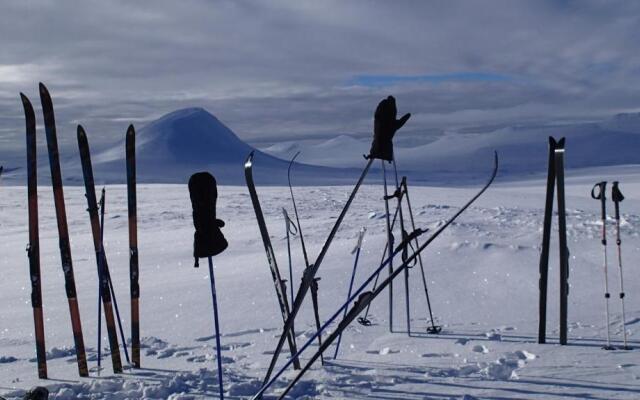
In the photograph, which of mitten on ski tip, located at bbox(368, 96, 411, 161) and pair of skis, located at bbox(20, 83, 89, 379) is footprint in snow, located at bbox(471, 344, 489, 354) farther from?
pair of skis, located at bbox(20, 83, 89, 379)

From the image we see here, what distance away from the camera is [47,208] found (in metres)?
19.4

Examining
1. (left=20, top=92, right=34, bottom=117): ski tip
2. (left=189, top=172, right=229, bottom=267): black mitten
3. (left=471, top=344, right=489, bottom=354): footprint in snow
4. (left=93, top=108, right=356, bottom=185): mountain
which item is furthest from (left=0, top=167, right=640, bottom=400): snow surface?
(left=93, top=108, right=356, bottom=185): mountain

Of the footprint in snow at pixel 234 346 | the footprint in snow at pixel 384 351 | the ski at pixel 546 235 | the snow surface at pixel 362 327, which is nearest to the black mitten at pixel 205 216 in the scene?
the snow surface at pixel 362 327

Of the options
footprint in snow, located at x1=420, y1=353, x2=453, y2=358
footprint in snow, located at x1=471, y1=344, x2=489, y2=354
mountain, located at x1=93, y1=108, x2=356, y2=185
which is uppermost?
mountain, located at x1=93, y1=108, x2=356, y2=185

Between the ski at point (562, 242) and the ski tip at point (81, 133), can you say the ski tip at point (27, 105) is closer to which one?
the ski tip at point (81, 133)

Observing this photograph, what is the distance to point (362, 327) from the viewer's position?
486 centimetres

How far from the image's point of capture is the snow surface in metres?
3.26

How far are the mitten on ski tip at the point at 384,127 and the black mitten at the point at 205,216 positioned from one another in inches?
37.3

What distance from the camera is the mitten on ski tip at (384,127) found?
333 cm

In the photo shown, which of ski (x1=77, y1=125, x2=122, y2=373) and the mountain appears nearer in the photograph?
→ ski (x1=77, y1=125, x2=122, y2=373)

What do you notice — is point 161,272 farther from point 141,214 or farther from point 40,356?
point 141,214

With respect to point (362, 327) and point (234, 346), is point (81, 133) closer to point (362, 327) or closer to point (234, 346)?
point (234, 346)

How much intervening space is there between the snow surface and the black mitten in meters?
0.86

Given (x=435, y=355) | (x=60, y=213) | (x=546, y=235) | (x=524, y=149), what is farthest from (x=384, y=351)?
(x=524, y=149)
